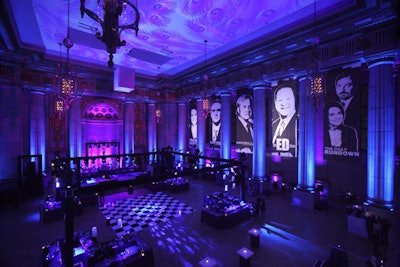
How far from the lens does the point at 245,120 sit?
13359 mm

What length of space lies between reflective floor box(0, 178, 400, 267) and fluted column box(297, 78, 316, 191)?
1424mm

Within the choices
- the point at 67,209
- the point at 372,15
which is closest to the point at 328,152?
the point at 372,15

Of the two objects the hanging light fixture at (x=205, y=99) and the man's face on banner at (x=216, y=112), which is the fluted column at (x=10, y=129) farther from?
the man's face on banner at (x=216, y=112)

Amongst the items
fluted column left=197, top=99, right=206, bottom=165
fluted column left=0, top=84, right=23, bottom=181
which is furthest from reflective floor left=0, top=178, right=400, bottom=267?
fluted column left=197, top=99, right=206, bottom=165

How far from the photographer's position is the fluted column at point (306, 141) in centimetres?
1019

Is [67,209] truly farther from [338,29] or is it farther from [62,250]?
[338,29]

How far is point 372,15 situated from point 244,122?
7682 millimetres

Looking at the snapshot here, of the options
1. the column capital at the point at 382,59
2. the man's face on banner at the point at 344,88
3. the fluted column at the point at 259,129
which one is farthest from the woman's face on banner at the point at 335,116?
the fluted column at the point at 259,129

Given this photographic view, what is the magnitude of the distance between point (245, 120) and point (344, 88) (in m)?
5.50

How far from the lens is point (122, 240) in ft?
20.1

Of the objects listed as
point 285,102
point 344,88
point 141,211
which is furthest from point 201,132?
point 344,88

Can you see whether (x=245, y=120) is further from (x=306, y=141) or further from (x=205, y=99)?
(x=205, y=99)

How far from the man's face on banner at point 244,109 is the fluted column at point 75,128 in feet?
36.5

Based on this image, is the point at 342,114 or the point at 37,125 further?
the point at 37,125
